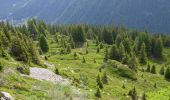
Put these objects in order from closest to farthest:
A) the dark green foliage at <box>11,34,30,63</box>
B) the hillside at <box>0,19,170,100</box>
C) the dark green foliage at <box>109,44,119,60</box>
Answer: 1. the hillside at <box>0,19,170,100</box>
2. the dark green foliage at <box>11,34,30,63</box>
3. the dark green foliage at <box>109,44,119,60</box>

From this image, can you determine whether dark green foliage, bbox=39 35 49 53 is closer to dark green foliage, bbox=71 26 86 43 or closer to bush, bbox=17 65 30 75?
dark green foliage, bbox=71 26 86 43

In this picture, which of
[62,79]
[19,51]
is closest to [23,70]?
[62,79]

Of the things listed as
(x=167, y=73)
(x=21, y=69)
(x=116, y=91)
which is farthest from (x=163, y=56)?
(x=21, y=69)

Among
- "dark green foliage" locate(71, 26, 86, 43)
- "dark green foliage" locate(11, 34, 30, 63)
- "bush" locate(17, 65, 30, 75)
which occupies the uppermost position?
"dark green foliage" locate(11, 34, 30, 63)

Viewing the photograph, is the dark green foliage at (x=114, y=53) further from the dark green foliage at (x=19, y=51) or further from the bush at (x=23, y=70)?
the bush at (x=23, y=70)

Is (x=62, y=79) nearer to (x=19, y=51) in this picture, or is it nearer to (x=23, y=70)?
(x=23, y=70)

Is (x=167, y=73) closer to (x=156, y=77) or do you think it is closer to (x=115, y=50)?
(x=156, y=77)

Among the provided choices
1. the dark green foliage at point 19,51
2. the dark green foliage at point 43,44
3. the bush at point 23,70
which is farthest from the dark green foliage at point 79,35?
the bush at point 23,70

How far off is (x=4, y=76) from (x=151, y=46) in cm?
14924

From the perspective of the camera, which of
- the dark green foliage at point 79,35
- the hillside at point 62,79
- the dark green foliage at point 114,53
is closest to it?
the hillside at point 62,79

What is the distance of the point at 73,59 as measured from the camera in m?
122

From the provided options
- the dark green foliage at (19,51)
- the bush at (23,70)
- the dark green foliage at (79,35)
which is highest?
the dark green foliage at (19,51)

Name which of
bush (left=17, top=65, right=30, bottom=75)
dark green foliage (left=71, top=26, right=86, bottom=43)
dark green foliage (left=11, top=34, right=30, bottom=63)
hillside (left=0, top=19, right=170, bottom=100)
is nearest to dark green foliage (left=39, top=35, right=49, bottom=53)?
hillside (left=0, top=19, right=170, bottom=100)

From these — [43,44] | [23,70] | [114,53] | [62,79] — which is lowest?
[114,53]
